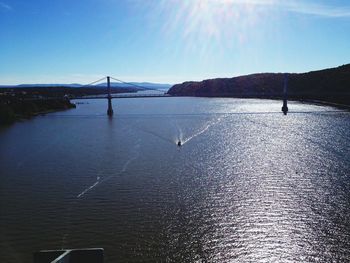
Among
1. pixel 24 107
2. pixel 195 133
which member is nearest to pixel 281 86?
pixel 24 107

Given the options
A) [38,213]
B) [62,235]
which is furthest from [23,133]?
[62,235]

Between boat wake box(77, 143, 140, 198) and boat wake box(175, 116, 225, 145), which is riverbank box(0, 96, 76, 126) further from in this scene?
boat wake box(77, 143, 140, 198)

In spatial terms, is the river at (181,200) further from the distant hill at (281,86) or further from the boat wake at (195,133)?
the distant hill at (281,86)

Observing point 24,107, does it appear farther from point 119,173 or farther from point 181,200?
point 181,200

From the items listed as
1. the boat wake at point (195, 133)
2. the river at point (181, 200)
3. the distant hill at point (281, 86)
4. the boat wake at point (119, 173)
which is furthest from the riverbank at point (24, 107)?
the distant hill at point (281, 86)

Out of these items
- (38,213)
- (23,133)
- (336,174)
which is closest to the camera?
(38,213)

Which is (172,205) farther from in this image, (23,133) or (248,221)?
(23,133)

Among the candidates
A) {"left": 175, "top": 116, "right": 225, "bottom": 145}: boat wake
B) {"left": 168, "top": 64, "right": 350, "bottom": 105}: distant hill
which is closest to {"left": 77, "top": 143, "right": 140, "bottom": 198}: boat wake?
{"left": 175, "top": 116, "right": 225, "bottom": 145}: boat wake
